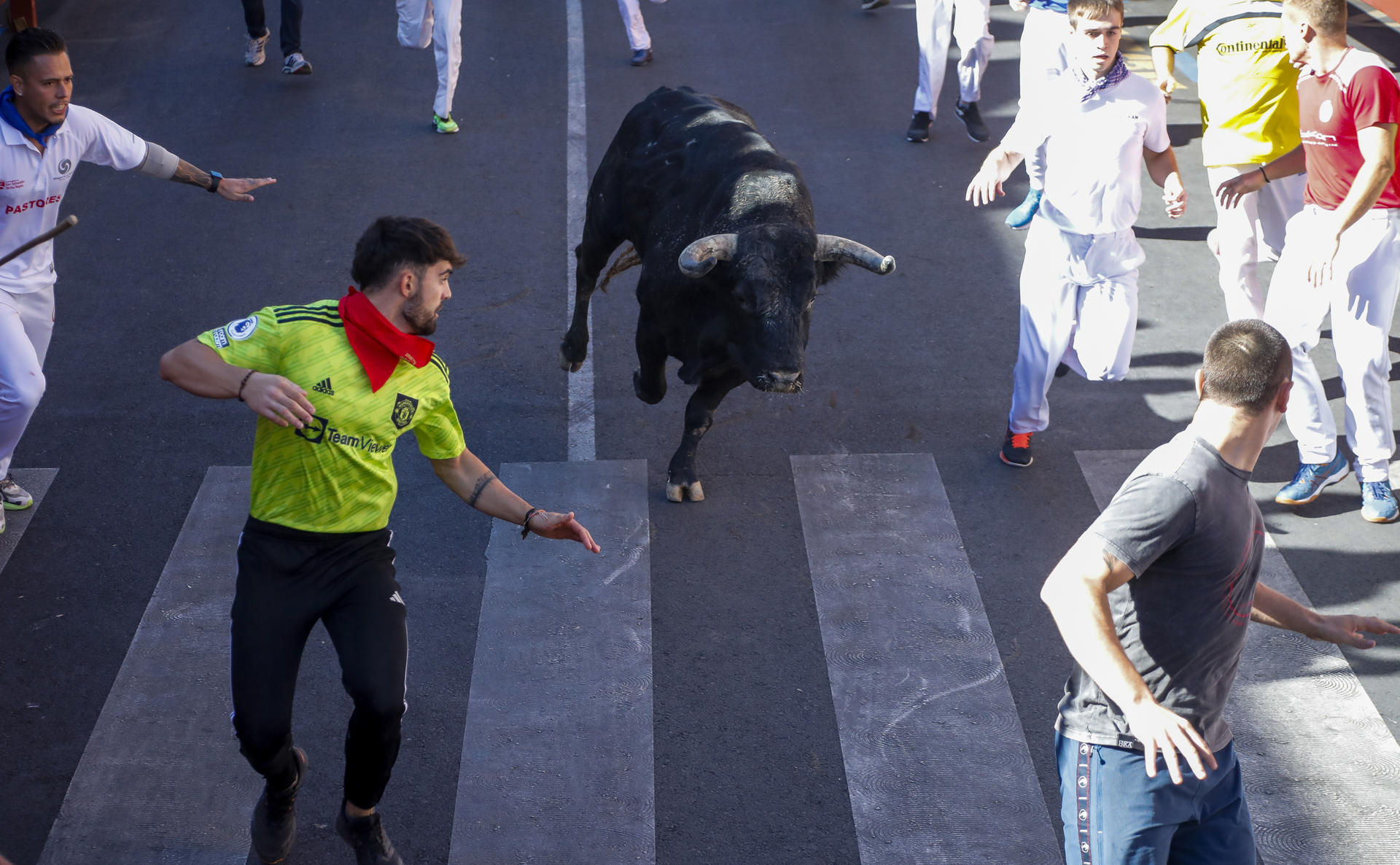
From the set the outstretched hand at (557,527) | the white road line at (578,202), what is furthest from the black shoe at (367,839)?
the white road line at (578,202)

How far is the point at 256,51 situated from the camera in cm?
1285

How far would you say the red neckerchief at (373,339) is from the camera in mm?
4156

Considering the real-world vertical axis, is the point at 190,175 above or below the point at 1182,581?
below

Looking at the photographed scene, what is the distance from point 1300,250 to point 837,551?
291 centimetres

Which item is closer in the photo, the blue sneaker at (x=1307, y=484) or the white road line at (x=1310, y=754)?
the white road line at (x=1310, y=754)

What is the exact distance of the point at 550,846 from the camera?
467 centimetres

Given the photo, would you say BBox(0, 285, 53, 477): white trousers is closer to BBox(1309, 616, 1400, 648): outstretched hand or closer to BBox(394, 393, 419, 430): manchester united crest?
BBox(394, 393, 419, 430): manchester united crest

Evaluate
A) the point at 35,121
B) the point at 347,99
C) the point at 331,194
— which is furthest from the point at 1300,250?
the point at 347,99

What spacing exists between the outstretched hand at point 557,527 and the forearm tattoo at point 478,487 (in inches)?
9.8

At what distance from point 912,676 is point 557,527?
1.91 m

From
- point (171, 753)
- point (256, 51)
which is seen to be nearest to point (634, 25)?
point (256, 51)

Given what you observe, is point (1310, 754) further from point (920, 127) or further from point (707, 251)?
point (920, 127)

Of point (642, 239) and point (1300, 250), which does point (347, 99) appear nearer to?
point (642, 239)

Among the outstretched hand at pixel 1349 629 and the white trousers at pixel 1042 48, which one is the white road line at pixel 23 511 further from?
the white trousers at pixel 1042 48
